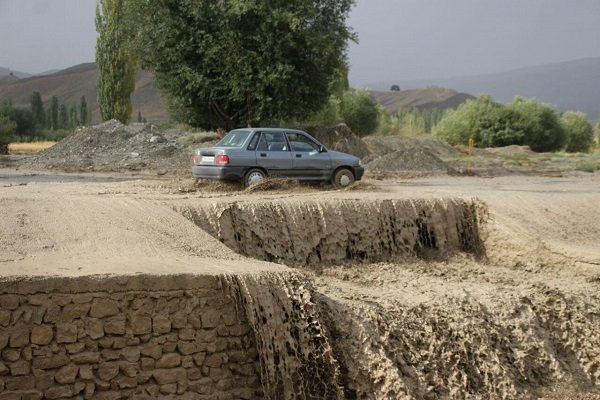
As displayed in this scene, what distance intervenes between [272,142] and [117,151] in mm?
16662

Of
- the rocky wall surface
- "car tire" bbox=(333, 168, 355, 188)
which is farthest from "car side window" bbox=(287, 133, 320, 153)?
the rocky wall surface

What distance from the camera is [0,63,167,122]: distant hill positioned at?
136250 millimetres

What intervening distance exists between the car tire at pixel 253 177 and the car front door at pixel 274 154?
0.15 meters

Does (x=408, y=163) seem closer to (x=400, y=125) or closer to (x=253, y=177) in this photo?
(x=253, y=177)

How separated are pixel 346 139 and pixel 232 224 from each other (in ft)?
76.8

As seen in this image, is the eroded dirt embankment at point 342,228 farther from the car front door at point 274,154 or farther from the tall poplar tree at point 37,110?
the tall poplar tree at point 37,110

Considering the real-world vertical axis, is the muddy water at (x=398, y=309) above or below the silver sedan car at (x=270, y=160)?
below

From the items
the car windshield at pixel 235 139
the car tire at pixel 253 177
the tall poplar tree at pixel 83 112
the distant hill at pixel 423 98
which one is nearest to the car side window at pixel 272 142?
the car windshield at pixel 235 139

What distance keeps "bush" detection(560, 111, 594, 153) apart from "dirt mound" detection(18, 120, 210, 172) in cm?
4289

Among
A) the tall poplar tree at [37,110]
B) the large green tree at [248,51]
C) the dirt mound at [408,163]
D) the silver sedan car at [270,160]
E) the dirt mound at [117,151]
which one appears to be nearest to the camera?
the silver sedan car at [270,160]

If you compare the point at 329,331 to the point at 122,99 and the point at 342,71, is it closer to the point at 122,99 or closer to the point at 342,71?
the point at 342,71

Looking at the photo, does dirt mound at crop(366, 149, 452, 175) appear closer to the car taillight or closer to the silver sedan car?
the silver sedan car

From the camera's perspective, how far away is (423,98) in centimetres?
17900

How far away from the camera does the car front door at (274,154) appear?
17.4 metres
